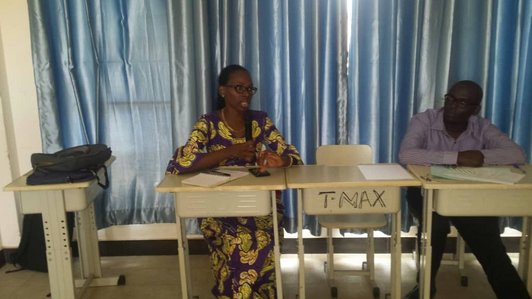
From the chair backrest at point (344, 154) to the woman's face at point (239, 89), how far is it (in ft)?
2.05

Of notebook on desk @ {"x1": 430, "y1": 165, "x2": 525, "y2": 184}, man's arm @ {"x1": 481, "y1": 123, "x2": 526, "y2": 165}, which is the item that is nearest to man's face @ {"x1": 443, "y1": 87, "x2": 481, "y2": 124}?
man's arm @ {"x1": 481, "y1": 123, "x2": 526, "y2": 165}

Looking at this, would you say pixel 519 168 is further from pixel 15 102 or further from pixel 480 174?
pixel 15 102

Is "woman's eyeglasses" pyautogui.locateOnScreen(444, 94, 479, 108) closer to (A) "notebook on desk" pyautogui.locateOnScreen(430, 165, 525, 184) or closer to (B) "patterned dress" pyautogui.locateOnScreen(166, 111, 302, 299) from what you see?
(A) "notebook on desk" pyautogui.locateOnScreen(430, 165, 525, 184)

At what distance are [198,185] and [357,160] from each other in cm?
114

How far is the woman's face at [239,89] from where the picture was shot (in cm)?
249

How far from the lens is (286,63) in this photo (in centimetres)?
294

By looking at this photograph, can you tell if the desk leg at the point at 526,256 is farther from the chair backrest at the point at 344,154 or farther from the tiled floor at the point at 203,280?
the chair backrest at the point at 344,154

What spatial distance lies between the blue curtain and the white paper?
644 mm

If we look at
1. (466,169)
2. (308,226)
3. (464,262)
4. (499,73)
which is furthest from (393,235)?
(499,73)

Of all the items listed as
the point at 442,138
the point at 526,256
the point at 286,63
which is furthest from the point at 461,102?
the point at 286,63

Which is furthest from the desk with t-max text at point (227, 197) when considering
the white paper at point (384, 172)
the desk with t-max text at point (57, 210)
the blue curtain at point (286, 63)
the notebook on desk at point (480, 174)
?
the blue curtain at point (286, 63)

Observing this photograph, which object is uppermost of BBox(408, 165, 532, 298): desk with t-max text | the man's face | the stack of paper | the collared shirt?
the man's face

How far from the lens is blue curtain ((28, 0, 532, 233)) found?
283cm

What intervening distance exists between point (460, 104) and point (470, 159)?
0.35 metres
